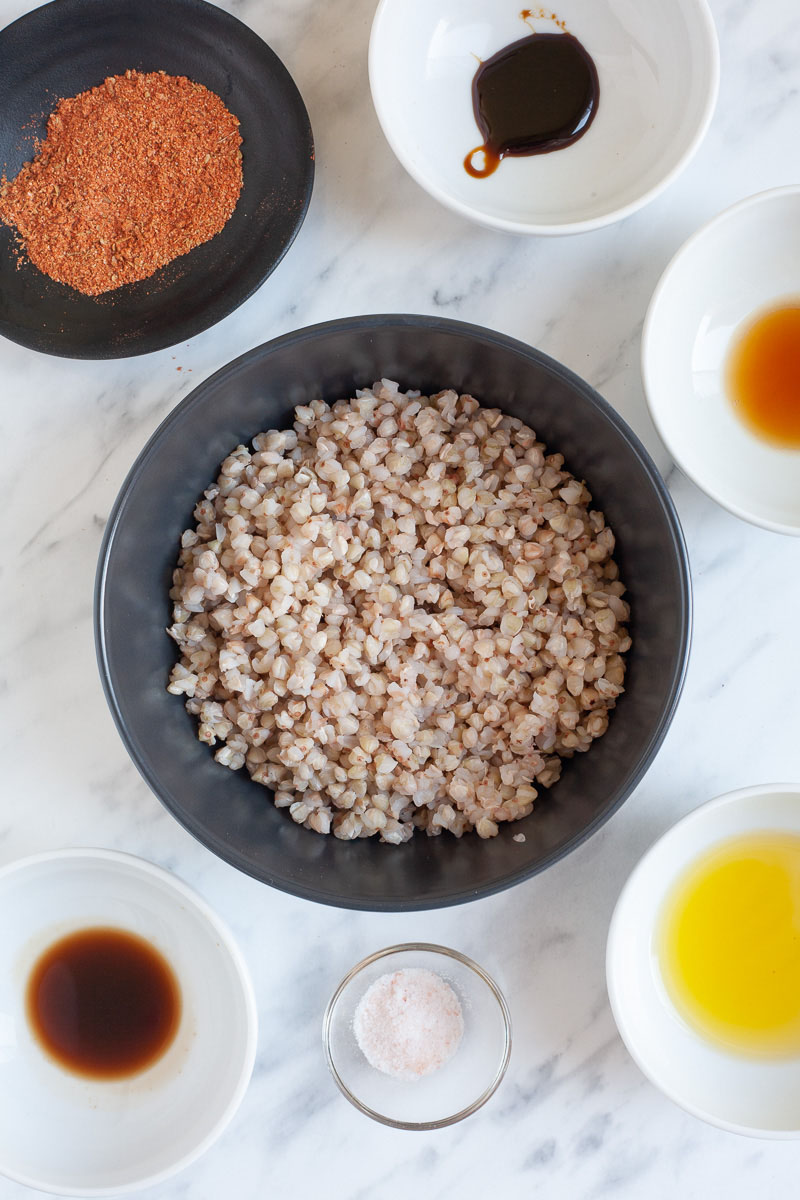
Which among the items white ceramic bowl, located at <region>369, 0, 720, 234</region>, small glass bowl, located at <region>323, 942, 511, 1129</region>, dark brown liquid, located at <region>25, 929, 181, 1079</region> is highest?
white ceramic bowl, located at <region>369, 0, 720, 234</region>

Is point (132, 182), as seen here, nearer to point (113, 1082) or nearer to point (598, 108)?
point (598, 108)

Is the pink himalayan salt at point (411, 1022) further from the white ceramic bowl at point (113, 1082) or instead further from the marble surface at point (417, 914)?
the white ceramic bowl at point (113, 1082)

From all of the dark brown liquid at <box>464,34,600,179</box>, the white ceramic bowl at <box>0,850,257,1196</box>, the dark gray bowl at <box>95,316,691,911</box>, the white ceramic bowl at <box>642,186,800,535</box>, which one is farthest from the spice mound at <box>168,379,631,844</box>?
the dark brown liquid at <box>464,34,600,179</box>

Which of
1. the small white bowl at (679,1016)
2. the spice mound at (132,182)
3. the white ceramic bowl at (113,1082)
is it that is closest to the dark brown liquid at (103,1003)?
the white ceramic bowl at (113,1082)

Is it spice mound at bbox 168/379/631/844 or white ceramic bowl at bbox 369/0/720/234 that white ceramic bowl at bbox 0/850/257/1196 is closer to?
spice mound at bbox 168/379/631/844

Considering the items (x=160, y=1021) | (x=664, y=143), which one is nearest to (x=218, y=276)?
(x=664, y=143)

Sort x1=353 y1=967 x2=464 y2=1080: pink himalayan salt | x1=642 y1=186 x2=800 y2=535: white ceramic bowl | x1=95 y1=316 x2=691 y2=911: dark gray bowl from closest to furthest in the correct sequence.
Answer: x1=95 y1=316 x2=691 y2=911: dark gray bowl, x1=642 y1=186 x2=800 y2=535: white ceramic bowl, x1=353 y1=967 x2=464 y2=1080: pink himalayan salt
